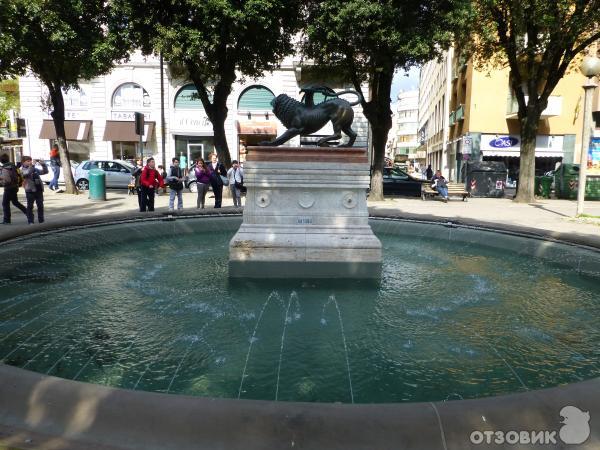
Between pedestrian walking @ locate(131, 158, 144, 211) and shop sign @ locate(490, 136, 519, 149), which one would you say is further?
shop sign @ locate(490, 136, 519, 149)

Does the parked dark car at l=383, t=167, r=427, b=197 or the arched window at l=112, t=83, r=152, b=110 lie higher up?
the arched window at l=112, t=83, r=152, b=110

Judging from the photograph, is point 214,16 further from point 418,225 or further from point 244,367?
point 244,367

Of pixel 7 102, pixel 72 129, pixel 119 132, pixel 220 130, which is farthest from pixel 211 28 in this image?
pixel 7 102

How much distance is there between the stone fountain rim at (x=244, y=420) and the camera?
205 cm

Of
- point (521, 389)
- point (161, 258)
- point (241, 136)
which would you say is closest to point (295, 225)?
point (161, 258)

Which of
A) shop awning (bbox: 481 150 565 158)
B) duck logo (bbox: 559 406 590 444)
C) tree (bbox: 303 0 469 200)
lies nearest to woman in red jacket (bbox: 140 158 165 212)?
tree (bbox: 303 0 469 200)

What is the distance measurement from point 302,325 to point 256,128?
28.6 m

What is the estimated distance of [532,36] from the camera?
18.6 meters

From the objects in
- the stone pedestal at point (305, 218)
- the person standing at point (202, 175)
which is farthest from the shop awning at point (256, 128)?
the stone pedestal at point (305, 218)

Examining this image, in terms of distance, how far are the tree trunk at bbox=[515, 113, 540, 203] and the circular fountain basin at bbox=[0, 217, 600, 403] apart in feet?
44.4

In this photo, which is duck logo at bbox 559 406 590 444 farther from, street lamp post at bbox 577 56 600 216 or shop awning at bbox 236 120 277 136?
shop awning at bbox 236 120 277 136

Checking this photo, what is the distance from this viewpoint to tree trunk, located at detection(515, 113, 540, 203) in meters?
19.8

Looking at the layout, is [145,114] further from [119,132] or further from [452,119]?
[452,119]

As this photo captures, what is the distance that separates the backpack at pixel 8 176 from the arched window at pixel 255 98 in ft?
74.2
